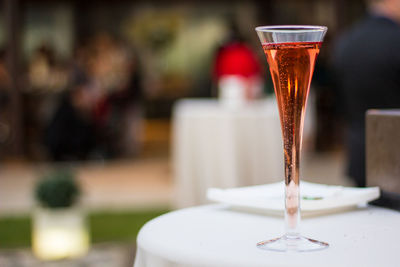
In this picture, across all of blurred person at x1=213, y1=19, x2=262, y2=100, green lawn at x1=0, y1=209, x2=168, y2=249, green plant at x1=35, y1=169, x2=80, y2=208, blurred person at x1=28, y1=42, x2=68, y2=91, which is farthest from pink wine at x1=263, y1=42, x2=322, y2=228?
blurred person at x1=28, y1=42, x2=68, y2=91

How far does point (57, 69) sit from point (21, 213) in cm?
537

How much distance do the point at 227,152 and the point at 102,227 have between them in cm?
130

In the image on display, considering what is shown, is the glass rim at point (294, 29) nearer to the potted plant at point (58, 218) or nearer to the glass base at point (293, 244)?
the glass base at point (293, 244)

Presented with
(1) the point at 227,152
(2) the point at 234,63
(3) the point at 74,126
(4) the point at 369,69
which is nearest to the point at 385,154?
(4) the point at 369,69

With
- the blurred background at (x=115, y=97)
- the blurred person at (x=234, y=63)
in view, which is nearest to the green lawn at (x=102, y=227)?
the blurred background at (x=115, y=97)

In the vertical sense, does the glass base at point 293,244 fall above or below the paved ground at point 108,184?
above

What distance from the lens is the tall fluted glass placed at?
1.09 m

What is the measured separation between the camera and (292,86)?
1.09 meters

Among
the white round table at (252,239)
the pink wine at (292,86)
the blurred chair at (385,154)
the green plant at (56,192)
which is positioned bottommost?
the green plant at (56,192)

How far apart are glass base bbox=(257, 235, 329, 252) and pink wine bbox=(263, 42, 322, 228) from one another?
47 millimetres

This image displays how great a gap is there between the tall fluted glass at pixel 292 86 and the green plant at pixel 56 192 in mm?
3143

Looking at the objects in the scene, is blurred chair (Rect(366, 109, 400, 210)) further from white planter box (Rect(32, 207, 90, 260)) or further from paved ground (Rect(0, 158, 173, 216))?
paved ground (Rect(0, 158, 173, 216))

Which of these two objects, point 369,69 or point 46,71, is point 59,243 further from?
point 46,71

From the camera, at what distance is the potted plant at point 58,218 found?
4.14 meters
